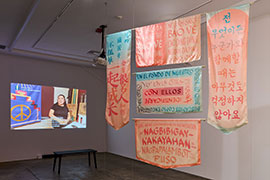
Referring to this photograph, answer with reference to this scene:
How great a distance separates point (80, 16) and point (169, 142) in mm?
2434

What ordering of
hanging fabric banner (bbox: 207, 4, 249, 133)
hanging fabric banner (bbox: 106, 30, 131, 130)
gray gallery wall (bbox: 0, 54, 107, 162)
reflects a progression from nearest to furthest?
hanging fabric banner (bbox: 207, 4, 249, 133)
hanging fabric banner (bbox: 106, 30, 131, 130)
gray gallery wall (bbox: 0, 54, 107, 162)

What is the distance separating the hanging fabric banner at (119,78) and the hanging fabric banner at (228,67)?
3.04 ft

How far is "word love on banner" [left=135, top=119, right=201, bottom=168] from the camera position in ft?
7.07

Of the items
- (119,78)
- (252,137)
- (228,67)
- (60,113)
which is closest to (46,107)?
(60,113)

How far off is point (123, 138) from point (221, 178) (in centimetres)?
299

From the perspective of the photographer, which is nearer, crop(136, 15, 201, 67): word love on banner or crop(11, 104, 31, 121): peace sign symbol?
crop(136, 15, 201, 67): word love on banner

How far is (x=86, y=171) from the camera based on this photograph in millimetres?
4270

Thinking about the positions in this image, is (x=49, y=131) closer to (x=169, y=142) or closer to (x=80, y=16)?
(x=80, y=16)

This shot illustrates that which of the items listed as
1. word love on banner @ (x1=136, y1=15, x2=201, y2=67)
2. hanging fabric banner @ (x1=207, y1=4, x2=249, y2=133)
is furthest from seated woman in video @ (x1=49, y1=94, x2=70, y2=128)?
hanging fabric banner @ (x1=207, y1=4, x2=249, y2=133)

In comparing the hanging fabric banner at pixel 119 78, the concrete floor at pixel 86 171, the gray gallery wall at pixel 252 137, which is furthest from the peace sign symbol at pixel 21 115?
the gray gallery wall at pixel 252 137

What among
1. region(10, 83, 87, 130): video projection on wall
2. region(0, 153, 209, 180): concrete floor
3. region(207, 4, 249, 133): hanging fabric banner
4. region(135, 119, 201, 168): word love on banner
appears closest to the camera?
region(207, 4, 249, 133): hanging fabric banner

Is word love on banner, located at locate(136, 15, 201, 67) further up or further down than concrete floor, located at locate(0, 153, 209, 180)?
further up

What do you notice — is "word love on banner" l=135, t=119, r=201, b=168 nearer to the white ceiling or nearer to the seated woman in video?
the white ceiling

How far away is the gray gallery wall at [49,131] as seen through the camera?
5.24 metres
